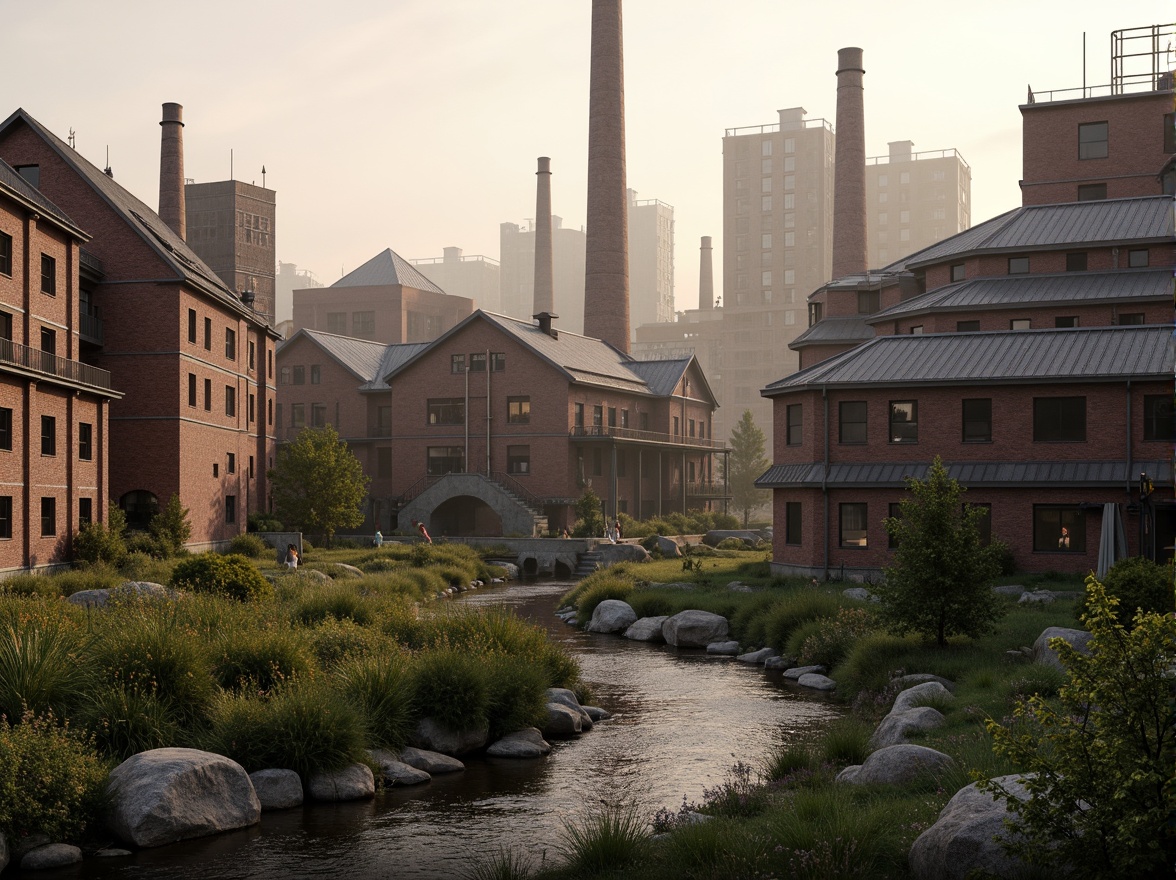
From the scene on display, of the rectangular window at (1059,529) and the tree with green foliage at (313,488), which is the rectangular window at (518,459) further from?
the rectangular window at (1059,529)

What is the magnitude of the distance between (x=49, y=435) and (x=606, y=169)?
148 feet

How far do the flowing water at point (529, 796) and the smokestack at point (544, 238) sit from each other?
77902 millimetres

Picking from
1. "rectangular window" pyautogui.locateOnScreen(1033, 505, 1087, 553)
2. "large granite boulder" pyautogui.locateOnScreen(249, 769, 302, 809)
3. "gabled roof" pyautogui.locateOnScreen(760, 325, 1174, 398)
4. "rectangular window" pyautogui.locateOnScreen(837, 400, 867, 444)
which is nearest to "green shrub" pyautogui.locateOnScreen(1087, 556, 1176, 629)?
"rectangular window" pyautogui.locateOnScreen(1033, 505, 1087, 553)

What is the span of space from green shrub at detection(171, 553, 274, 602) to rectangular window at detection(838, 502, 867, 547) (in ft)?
63.4

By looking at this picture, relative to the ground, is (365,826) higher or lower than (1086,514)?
lower

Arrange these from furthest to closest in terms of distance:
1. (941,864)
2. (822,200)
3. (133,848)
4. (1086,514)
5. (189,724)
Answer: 1. (822,200)
2. (1086,514)
3. (189,724)
4. (133,848)
5. (941,864)

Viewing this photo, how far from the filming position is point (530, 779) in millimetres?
17328

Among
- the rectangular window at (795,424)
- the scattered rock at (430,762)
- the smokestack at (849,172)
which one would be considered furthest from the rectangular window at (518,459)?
the scattered rock at (430,762)

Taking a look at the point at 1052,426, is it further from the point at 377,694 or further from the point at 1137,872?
the point at 1137,872

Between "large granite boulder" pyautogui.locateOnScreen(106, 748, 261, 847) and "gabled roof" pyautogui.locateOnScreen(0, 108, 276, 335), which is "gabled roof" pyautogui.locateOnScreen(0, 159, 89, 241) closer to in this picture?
"gabled roof" pyautogui.locateOnScreen(0, 108, 276, 335)

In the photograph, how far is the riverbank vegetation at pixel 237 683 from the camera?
49.0ft

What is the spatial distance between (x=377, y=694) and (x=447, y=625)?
14.9 ft

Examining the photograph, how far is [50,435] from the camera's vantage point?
127 feet

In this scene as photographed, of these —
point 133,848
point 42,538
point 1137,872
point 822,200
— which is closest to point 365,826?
point 133,848
